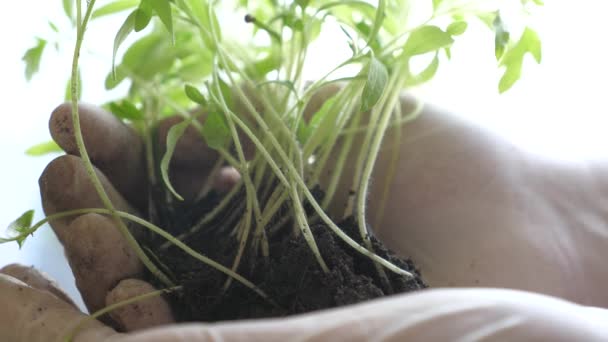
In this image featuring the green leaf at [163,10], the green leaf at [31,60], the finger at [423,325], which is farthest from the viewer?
the green leaf at [31,60]

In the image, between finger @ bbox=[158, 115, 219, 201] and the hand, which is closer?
the hand

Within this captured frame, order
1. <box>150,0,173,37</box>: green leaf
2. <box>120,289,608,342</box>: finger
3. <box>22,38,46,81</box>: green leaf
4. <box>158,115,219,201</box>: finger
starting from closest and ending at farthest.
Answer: <box>120,289,608,342</box>: finger → <box>150,0,173,37</box>: green leaf → <box>22,38,46,81</box>: green leaf → <box>158,115,219,201</box>: finger

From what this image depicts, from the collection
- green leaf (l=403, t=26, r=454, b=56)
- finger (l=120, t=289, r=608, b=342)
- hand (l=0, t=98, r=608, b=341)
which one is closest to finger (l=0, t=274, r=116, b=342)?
hand (l=0, t=98, r=608, b=341)

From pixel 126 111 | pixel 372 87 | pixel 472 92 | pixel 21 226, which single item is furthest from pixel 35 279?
pixel 472 92

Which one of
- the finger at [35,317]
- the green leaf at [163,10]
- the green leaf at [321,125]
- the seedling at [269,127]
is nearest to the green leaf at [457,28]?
the seedling at [269,127]

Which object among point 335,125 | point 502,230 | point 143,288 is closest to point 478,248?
point 502,230

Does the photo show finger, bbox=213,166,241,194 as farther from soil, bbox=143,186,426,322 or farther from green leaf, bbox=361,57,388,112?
green leaf, bbox=361,57,388,112

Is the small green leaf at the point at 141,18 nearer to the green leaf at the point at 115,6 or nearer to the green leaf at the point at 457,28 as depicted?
the green leaf at the point at 115,6

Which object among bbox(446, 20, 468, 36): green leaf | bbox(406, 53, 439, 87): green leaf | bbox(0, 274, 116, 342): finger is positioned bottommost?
bbox(0, 274, 116, 342): finger
